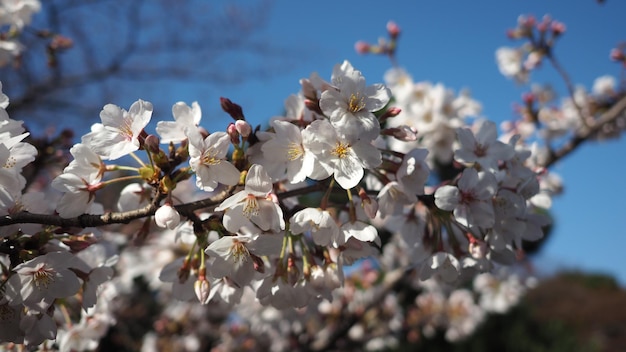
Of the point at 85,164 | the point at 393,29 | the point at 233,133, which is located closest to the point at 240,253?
the point at 233,133

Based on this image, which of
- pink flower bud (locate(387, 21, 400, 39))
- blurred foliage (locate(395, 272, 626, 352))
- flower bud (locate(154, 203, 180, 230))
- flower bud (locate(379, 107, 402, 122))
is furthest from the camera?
blurred foliage (locate(395, 272, 626, 352))

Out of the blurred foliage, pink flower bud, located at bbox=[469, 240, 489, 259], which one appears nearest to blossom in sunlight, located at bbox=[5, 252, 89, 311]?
pink flower bud, located at bbox=[469, 240, 489, 259]

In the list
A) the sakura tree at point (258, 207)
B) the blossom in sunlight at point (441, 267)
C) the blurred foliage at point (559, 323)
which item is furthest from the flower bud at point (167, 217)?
the blurred foliage at point (559, 323)

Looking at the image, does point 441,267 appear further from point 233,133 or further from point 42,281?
point 42,281

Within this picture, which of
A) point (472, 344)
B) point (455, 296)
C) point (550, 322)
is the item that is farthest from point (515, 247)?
point (550, 322)

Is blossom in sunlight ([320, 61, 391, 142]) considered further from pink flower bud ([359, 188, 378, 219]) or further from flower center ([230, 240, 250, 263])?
flower center ([230, 240, 250, 263])

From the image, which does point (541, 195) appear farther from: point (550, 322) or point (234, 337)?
point (550, 322)
